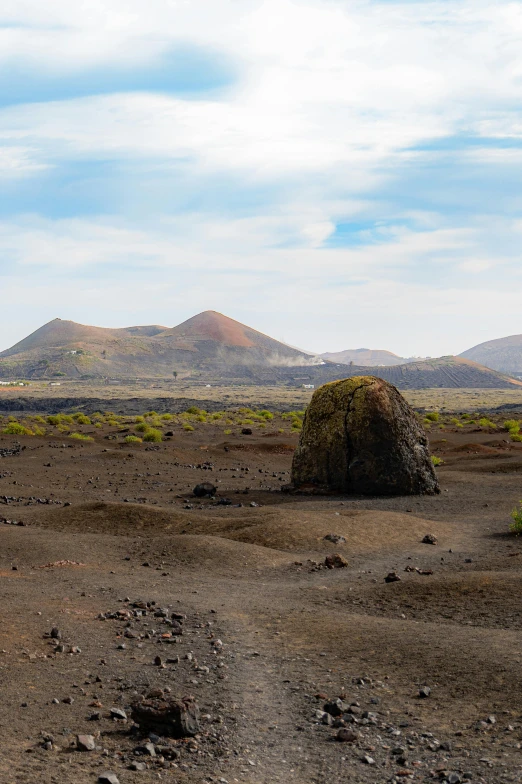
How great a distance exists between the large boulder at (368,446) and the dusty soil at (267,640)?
4.79 ft

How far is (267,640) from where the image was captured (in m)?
9.28

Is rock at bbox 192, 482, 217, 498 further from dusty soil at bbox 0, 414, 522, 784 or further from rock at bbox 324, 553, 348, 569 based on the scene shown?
rock at bbox 324, 553, 348, 569

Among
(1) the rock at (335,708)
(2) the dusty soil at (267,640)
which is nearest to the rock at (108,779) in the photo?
(2) the dusty soil at (267,640)

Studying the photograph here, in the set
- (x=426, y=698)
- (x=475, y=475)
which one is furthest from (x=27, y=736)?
(x=475, y=475)

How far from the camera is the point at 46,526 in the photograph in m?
17.4

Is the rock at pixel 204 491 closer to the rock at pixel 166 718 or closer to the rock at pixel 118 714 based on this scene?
the rock at pixel 118 714

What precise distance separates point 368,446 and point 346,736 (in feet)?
49.8

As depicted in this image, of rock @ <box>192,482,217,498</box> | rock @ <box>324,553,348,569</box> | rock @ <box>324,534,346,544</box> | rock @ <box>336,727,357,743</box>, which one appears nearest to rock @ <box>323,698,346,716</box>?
rock @ <box>336,727,357,743</box>

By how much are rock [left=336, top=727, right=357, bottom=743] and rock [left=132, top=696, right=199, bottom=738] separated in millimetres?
1160

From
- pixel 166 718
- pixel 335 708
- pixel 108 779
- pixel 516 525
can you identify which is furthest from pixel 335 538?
pixel 108 779

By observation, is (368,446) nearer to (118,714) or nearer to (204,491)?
(204,491)

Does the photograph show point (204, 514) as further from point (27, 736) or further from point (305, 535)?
point (27, 736)

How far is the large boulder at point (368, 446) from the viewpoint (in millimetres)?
21578

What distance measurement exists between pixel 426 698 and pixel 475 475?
1861cm
